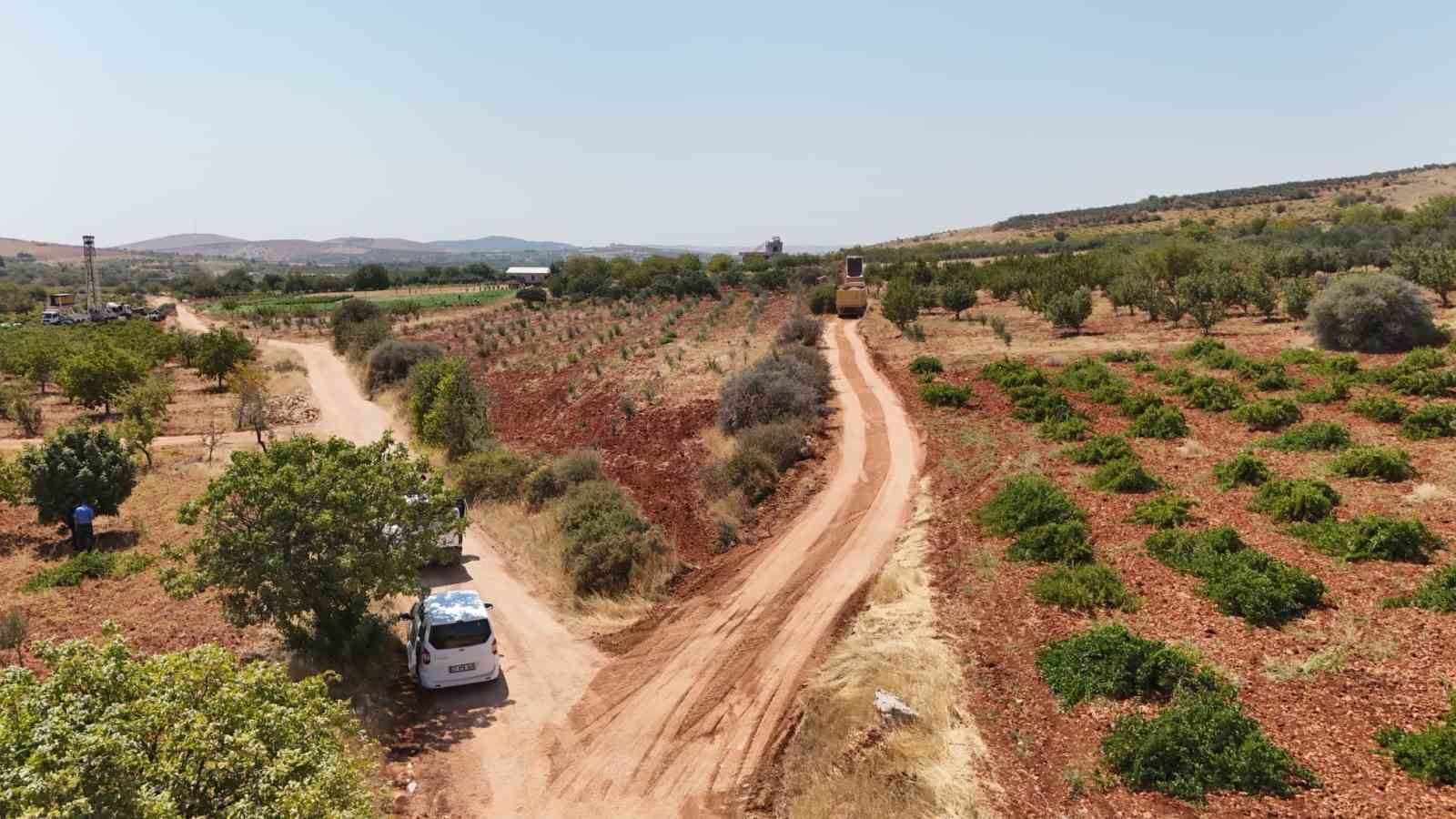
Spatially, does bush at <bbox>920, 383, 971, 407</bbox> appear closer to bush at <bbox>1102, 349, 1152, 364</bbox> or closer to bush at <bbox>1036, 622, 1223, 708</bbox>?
bush at <bbox>1102, 349, 1152, 364</bbox>

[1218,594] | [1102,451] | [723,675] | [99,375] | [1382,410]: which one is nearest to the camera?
[1218,594]

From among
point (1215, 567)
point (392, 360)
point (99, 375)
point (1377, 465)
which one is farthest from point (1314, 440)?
point (99, 375)

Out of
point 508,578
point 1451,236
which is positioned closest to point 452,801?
point 508,578

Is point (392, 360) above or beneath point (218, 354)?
beneath

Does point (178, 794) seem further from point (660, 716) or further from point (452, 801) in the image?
point (660, 716)

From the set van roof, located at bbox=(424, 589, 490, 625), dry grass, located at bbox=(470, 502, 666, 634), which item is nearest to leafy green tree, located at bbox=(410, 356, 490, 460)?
dry grass, located at bbox=(470, 502, 666, 634)

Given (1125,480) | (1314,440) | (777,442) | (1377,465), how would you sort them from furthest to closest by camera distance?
1. (777,442)
2. (1314,440)
3. (1125,480)
4. (1377,465)

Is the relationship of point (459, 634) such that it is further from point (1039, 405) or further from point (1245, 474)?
point (1039, 405)
